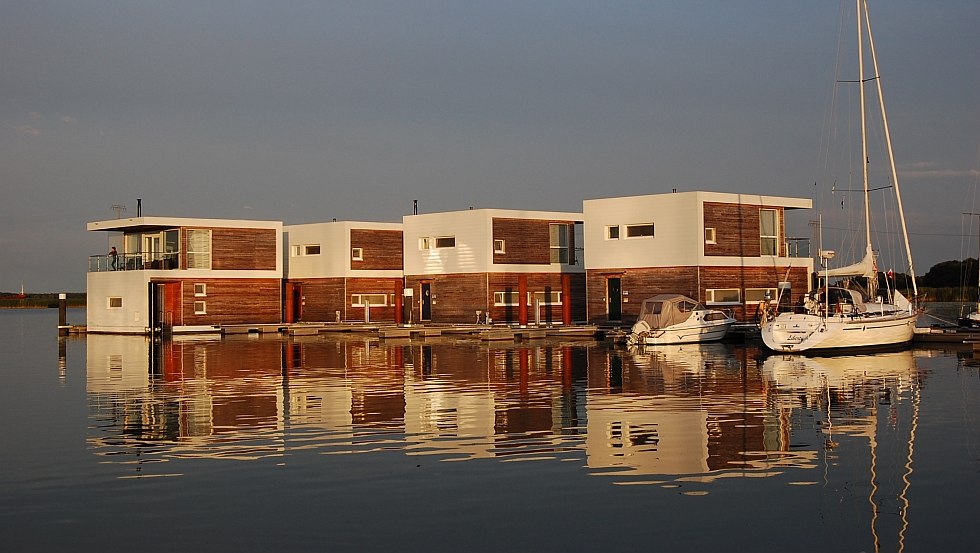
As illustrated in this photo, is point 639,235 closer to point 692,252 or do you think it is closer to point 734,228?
point 692,252

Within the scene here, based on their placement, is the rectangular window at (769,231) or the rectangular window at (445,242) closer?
the rectangular window at (769,231)

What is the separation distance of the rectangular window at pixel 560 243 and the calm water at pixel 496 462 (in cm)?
2607

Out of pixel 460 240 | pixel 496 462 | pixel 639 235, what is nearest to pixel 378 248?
pixel 460 240

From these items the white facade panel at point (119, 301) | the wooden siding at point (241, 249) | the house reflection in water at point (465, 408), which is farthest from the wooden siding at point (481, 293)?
the house reflection in water at point (465, 408)

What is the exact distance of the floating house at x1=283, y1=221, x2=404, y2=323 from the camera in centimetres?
6062

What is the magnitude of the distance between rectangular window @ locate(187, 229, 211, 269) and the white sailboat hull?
100ft

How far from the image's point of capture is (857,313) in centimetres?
3784

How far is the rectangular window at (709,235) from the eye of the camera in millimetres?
46594

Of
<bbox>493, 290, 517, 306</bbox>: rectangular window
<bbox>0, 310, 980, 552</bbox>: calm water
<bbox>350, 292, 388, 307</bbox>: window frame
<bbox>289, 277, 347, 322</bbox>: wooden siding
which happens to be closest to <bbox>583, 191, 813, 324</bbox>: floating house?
<bbox>493, 290, 517, 306</bbox>: rectangular window

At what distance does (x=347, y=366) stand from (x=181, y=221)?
25158mm

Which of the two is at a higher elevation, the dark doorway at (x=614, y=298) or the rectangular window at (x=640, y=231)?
the rectangular window at (x=640, y=231)

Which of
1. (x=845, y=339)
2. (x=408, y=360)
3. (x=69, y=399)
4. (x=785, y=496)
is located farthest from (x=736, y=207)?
(x=785, y=496)

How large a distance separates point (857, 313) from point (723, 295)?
383 inches

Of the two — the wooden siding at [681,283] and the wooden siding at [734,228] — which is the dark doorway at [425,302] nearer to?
the wooden siding at [681,283]
